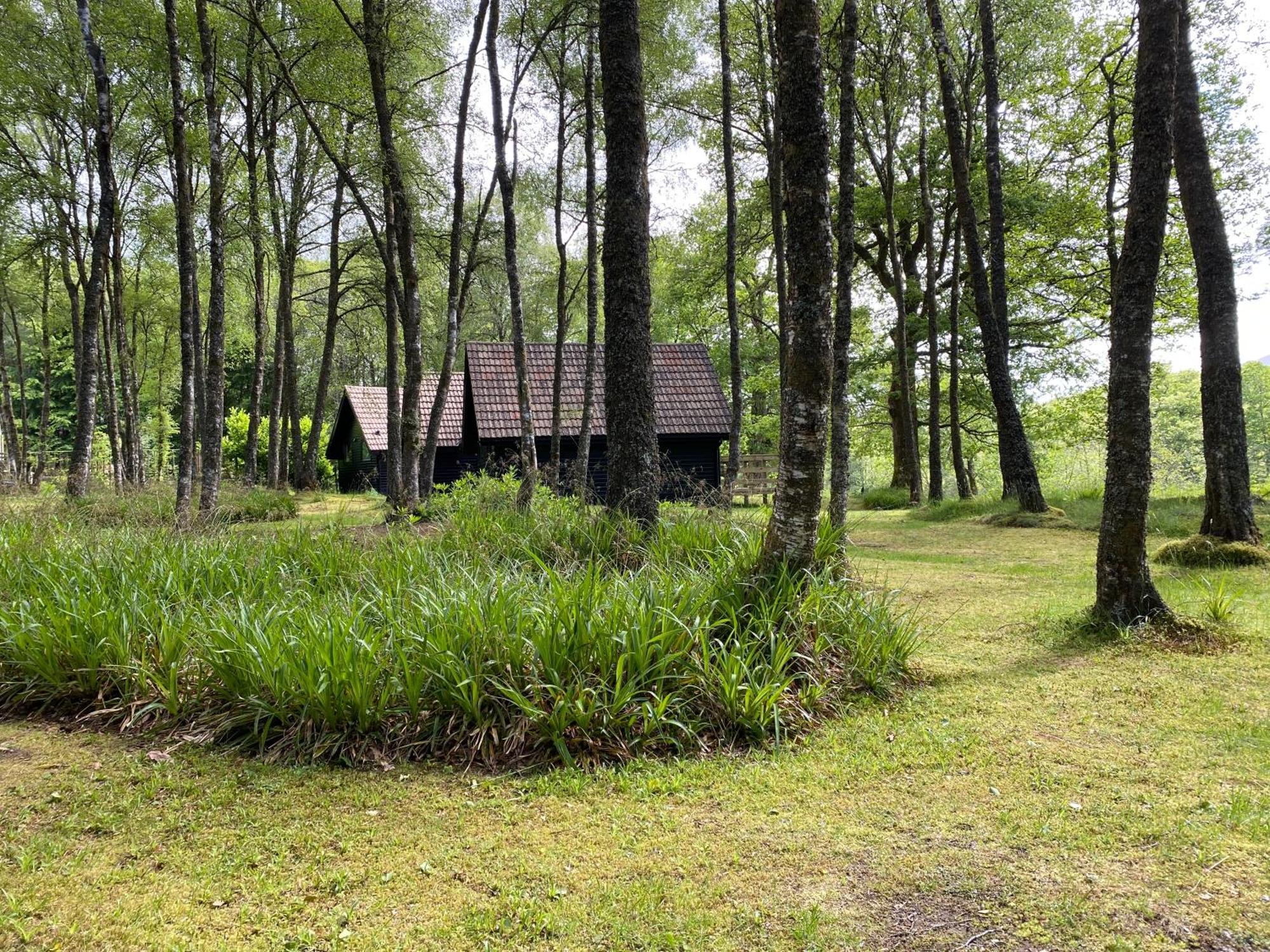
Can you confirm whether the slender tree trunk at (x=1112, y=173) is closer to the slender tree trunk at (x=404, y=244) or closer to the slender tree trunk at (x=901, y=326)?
the slender tree trunk at (x=901, y=326)

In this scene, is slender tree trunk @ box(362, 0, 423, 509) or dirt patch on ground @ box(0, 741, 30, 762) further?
slender tree trunk @ box(362, 0, 423, 509)

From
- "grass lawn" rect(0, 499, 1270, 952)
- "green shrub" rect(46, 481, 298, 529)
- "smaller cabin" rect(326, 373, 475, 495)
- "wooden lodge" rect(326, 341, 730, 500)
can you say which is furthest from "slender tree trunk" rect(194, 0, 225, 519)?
"smaller cabin" rect(326, 373, 475, 495)

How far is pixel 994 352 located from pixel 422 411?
59.3ft

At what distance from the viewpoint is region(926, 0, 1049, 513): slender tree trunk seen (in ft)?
34.5

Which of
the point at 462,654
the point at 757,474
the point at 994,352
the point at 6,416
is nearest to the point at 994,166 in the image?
the point at 994,352

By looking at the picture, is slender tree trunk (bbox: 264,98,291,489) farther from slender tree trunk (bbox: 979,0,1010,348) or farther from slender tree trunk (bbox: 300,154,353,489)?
slender tree trunk (bbox: 979,0,1010,348)

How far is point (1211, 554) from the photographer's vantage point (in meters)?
6.22

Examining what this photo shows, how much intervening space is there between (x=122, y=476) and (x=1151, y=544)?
20.9m

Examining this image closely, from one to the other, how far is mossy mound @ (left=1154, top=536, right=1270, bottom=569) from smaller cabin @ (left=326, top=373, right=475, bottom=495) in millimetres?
16625

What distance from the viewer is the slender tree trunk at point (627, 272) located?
5.72 metres

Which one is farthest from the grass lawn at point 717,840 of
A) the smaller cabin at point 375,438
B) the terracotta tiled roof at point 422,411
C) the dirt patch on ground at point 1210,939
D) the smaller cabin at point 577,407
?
the terracotta tiled roof at point 422,411

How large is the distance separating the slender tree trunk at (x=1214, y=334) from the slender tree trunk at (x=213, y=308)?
1151 cm

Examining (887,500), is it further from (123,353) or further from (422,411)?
(123,353)

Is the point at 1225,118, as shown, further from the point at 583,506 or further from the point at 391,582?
the point at 391,582
